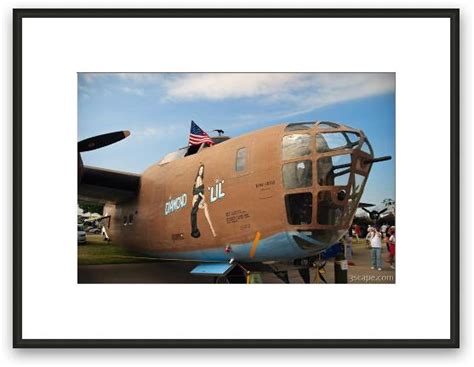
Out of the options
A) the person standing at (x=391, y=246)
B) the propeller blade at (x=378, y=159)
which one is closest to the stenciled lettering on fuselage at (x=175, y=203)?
the propeller blade at (x=378, y=159)

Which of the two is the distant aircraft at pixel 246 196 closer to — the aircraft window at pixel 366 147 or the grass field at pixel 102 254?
the aircraft window at pixel 366 147

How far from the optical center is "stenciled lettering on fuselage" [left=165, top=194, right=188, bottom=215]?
20.8ft

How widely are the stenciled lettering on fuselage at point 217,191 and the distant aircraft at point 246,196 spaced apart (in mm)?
12

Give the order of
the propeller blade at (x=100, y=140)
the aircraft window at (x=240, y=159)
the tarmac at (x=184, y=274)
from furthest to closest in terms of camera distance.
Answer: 1. the aircraft window at (x=240, y=159)
2. the propeller blade at (x=100, y=140)
3. the tarmac at (x=184, y=274)

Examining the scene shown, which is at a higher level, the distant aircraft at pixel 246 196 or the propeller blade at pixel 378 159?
the propeller blade at pixel 378 159

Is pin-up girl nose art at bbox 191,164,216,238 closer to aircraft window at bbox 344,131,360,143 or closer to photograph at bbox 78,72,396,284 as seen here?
photograph at bbox 78,72,396,284

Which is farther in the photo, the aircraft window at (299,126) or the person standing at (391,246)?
the aircraft window at (299,126)

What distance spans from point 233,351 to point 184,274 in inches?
34.4

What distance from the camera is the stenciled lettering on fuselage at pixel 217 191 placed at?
20.2ft

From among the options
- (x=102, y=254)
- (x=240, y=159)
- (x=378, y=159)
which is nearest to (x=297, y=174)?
(x=240, y=159)

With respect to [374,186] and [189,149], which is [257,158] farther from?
[374,186]

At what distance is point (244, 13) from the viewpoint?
5.12 metres

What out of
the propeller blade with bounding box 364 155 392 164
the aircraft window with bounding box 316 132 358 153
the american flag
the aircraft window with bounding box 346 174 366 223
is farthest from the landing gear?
the propeller blade with bounding box 364 155 392 164

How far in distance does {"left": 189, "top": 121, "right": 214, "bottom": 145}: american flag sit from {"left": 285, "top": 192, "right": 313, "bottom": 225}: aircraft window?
104cm
